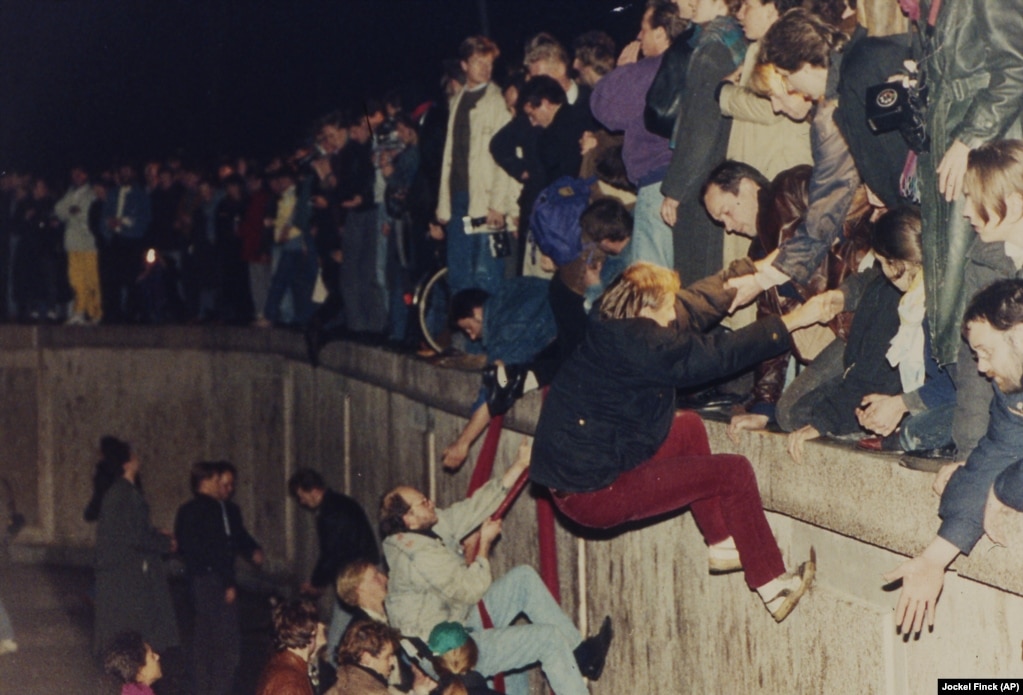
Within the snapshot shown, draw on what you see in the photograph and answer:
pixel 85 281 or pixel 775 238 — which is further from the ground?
pixel 775 238

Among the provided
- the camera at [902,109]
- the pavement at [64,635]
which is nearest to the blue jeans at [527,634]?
the camera at [902,109]

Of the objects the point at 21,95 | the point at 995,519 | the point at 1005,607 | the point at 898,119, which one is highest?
the point at 21,95

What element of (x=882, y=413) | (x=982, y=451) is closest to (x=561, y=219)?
(x=882, y=413)

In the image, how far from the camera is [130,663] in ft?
27.0

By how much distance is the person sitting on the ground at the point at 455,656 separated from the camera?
7.77m

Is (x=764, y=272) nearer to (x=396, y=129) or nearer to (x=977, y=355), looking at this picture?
(x=977, y=355)

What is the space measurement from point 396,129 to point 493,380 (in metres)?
4.39

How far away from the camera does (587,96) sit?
9297mm

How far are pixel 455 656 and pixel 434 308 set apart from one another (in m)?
4.45

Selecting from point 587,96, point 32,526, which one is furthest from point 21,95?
point 587,96

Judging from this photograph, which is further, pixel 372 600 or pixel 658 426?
pixel 372 600

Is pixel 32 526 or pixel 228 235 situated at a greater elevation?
pixel 228 235

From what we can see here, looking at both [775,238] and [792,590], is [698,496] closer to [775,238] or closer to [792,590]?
[792,590]

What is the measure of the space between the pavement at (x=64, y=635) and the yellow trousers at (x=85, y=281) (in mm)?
3443
